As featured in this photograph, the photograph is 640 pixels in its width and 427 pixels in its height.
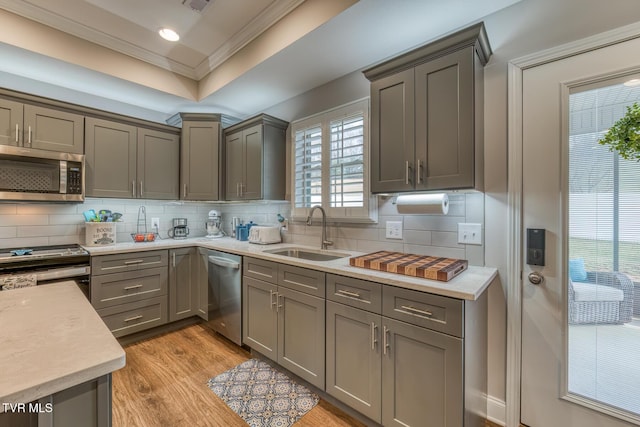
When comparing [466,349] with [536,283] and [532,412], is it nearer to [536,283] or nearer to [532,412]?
[536,283]

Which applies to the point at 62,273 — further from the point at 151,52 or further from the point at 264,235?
the point at 151,52

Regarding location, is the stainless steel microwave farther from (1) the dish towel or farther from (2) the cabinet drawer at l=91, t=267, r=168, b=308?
(2) the cabinet drawer at l=91, t=267, r=168, b=308

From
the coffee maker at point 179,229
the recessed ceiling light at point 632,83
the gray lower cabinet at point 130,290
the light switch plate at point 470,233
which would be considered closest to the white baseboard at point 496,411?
the light switch plate at point 470,233

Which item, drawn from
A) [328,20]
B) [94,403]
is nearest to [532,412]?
[94,403]

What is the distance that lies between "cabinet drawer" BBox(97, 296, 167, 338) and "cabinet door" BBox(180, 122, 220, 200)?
122 centimetres

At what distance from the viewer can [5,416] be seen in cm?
67

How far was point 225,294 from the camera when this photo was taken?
104 inches

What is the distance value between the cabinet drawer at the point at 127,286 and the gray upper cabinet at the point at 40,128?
126 cm

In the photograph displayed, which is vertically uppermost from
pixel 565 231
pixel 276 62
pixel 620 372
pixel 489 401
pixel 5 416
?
pixel 276 62

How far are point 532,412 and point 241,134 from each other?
A: 10.8ft

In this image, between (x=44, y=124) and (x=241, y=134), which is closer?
(x=44, y=124)

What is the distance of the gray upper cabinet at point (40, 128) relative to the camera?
2250 mm

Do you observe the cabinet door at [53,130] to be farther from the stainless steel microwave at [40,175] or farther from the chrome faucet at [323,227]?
the chrome faucet at [323,227]

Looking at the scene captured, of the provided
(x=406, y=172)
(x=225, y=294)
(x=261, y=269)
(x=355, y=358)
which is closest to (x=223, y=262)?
(x=225, y=294)
